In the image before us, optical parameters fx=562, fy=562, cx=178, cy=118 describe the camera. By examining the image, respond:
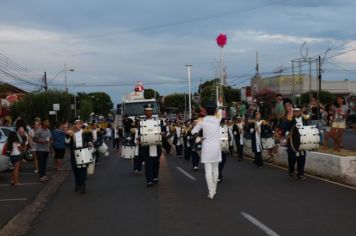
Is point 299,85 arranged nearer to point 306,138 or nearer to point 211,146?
point 306,138

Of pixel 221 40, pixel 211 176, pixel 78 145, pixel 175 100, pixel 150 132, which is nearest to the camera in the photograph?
pixel 211 176

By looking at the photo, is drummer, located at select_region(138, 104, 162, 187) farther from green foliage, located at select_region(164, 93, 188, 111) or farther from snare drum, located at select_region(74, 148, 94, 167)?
green foliage, located at select_region(164, 93, 188, 111)

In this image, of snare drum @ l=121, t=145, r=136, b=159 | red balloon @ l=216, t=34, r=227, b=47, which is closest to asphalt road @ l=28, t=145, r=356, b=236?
snare drum @ l=121, t=145, r=136, b=159

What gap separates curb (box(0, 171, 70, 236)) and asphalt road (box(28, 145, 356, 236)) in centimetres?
18

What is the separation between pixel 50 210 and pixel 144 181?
185 inches

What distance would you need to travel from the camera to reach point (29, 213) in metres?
10.4

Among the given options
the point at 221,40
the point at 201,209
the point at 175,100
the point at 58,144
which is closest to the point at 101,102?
the point at 175,100

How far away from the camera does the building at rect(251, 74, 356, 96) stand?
81.8 m

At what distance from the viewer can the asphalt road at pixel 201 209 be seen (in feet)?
27.1

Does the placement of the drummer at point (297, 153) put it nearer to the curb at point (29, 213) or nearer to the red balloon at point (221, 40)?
the curb at point (29, 213)

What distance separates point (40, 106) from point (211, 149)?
66.1 m

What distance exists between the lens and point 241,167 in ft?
61.5

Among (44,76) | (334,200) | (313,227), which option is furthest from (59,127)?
(44,76)

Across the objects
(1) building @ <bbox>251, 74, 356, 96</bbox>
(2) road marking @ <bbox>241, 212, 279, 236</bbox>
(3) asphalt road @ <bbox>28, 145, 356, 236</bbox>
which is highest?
(1) building @ <bbox>251, 74, 356, 96</bbox>
